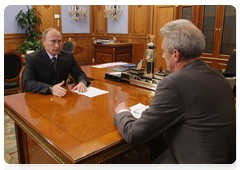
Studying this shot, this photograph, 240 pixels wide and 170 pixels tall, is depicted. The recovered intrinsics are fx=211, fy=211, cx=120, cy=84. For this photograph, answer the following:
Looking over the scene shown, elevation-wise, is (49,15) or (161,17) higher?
(49,15)

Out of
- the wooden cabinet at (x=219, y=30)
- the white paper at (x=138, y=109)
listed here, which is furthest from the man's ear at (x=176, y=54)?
the wooden cabinet at (x=219, y=30)

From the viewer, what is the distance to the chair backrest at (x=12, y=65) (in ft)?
11.4

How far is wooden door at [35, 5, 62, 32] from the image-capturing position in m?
7.03

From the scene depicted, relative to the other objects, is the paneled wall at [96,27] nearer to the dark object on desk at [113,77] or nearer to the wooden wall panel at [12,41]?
the wooden wall panel at [12,41]

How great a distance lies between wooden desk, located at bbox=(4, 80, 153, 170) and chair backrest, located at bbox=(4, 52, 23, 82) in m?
1.73

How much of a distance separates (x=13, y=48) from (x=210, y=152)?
6883 millimetres

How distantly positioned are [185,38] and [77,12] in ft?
23.6

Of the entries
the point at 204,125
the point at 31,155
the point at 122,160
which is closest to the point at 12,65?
the point at 31,155

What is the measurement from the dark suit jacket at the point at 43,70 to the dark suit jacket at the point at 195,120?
1348mm

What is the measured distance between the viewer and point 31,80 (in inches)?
90.8

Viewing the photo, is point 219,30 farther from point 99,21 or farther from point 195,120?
point 99,21

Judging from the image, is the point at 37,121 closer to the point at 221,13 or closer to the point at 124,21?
the point at 221,13

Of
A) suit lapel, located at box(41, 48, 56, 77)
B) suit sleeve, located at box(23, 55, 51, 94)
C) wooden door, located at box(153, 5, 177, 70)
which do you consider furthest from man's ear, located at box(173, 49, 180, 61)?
wooden door, located at box(153, 5, 177, 70)

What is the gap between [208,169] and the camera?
3.56ft
